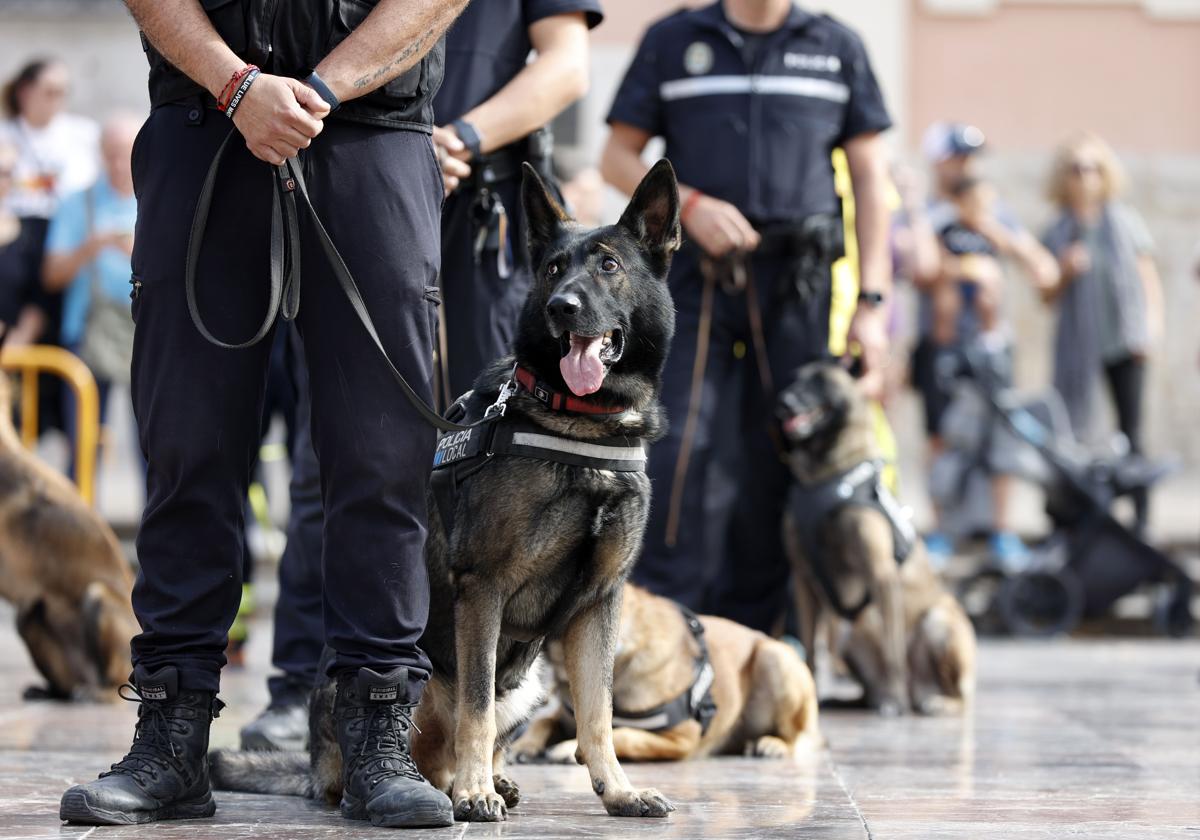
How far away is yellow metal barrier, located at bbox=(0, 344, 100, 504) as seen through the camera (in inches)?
315

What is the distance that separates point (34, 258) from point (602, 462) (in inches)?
223

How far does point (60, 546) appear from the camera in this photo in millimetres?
5691

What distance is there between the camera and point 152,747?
348cm

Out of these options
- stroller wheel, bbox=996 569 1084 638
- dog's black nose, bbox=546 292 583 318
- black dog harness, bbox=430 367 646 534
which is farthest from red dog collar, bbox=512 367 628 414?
stroller wheel, bbox=996 569 1084 638

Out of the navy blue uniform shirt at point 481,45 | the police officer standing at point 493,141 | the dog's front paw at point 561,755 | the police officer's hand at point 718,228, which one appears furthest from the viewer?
the police officer's hand at point 718,228

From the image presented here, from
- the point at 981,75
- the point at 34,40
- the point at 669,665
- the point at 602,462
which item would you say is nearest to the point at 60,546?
the point at 669,665

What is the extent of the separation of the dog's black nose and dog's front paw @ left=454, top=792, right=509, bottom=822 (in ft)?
3.41

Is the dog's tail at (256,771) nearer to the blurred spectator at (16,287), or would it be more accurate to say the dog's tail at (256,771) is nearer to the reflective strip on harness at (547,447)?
the reflective strip on harness at (547,447)

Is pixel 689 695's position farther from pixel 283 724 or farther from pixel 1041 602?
pixel 1041 602

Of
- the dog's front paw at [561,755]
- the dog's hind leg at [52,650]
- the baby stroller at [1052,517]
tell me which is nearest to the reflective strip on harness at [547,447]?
the dog's front paw at [561,755]

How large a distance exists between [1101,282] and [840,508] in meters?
4.89

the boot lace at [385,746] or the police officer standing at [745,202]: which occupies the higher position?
the police officer standing at [745,202]

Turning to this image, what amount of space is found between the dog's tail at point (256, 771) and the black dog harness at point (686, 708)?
994mm

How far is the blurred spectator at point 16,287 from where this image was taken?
834 centimetres
